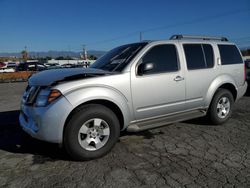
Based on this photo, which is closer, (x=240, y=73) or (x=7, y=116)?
(x=240, y=73)

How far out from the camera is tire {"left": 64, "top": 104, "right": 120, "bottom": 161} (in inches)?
143

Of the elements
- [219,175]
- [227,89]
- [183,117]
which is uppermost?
[227,89]

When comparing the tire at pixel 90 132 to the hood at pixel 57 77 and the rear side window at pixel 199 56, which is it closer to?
the hood at pixel 57 77

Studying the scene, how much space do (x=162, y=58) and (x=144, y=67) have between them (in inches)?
25.0

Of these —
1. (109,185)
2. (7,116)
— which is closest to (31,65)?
(7,116)

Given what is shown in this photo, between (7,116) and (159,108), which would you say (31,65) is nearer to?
(7,116)

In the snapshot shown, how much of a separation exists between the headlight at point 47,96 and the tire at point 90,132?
1.24ft

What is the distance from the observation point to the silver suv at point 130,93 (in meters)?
3.62

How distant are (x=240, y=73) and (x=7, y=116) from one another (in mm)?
6016

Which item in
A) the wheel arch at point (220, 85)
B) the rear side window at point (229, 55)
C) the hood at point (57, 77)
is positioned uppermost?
the rear side window at point (229, 55)

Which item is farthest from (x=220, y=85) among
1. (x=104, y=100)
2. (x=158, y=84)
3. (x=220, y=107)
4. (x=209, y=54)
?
(x=104, y=100)

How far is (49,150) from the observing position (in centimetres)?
425

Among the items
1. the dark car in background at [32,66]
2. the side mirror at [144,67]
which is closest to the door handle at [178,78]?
the side mirror at [144,67]

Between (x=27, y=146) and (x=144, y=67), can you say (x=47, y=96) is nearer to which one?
(x=27, y=146)
